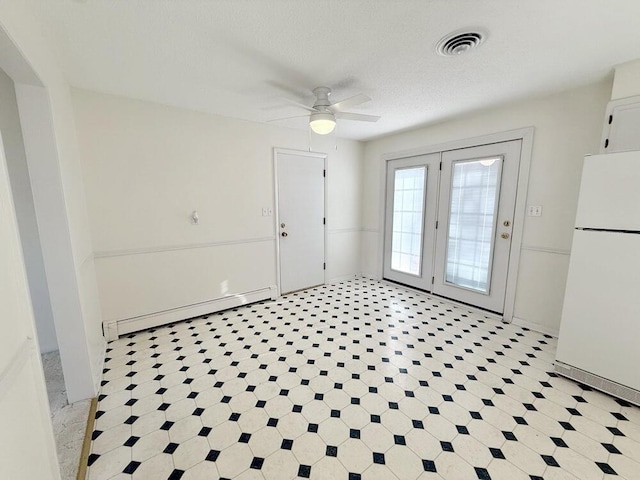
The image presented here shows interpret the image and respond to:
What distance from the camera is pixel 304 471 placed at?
146 centimetres

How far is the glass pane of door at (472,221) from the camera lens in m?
3.21

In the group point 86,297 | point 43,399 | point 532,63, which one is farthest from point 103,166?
point 532,63

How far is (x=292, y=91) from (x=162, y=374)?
9.05 feet

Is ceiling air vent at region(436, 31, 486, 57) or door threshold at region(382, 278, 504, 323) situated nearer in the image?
ceiling air vent at region(436, 31, 486, 57)

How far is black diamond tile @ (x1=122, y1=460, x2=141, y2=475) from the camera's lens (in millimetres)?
1468

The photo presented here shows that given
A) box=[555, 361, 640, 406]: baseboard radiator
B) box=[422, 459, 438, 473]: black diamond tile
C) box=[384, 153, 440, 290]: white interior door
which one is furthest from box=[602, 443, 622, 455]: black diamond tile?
Answer: box=[384, 153, 440, 290]: white interior door

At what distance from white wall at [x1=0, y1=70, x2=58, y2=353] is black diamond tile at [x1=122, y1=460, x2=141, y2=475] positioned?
1.49 metres

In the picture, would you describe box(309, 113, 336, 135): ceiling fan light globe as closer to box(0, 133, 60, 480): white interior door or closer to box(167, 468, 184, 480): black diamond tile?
box(0, 133, 60, 480): white interior door

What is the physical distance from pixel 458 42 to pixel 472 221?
86.8 inches

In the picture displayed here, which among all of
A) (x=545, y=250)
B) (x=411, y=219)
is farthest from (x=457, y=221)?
(x=545, y=250)

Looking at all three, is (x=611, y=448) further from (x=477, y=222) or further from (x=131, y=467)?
(x=131, y=467)

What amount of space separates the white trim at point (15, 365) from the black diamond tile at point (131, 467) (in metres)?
0.93

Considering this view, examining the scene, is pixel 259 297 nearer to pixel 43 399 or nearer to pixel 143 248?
pixel 143 248

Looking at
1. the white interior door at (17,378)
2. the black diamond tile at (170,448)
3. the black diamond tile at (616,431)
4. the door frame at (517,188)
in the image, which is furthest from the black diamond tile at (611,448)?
the white interior door at (17,378)
